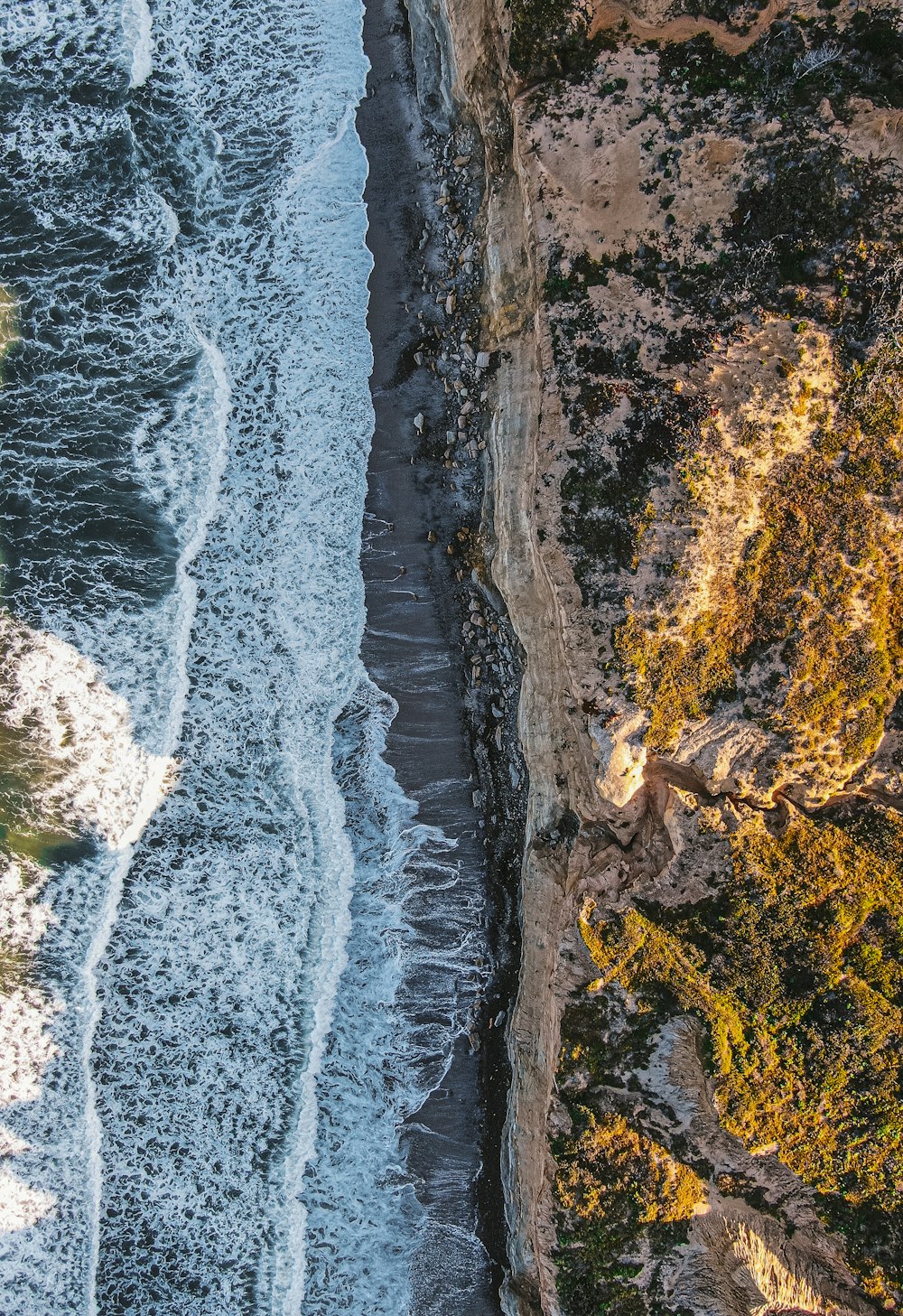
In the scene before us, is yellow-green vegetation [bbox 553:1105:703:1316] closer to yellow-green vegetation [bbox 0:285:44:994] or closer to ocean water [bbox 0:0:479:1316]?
ocean water [bbox 0:0:479:1316]

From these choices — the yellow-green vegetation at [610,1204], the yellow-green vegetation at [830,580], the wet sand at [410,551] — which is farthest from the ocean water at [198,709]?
the yellow-green vegetation at [830,580]

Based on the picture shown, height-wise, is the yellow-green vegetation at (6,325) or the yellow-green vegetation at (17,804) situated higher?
the yellow-green vegetation at (6,325)

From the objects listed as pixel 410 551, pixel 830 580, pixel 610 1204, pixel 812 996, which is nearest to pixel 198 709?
pixel 410 551

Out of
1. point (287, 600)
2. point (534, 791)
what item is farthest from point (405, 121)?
point (534, 791)

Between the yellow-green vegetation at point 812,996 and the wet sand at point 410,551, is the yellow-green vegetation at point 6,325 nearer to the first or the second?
the wet sand at point 410,551

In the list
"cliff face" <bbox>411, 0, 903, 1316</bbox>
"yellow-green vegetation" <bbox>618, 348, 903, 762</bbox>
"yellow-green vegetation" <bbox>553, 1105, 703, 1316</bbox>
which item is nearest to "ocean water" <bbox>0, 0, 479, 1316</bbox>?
"yellow-green vegetation" <bbox>553, 1105, 703, 1316</bbox>

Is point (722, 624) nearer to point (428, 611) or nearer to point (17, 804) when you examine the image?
point (428, 611)
